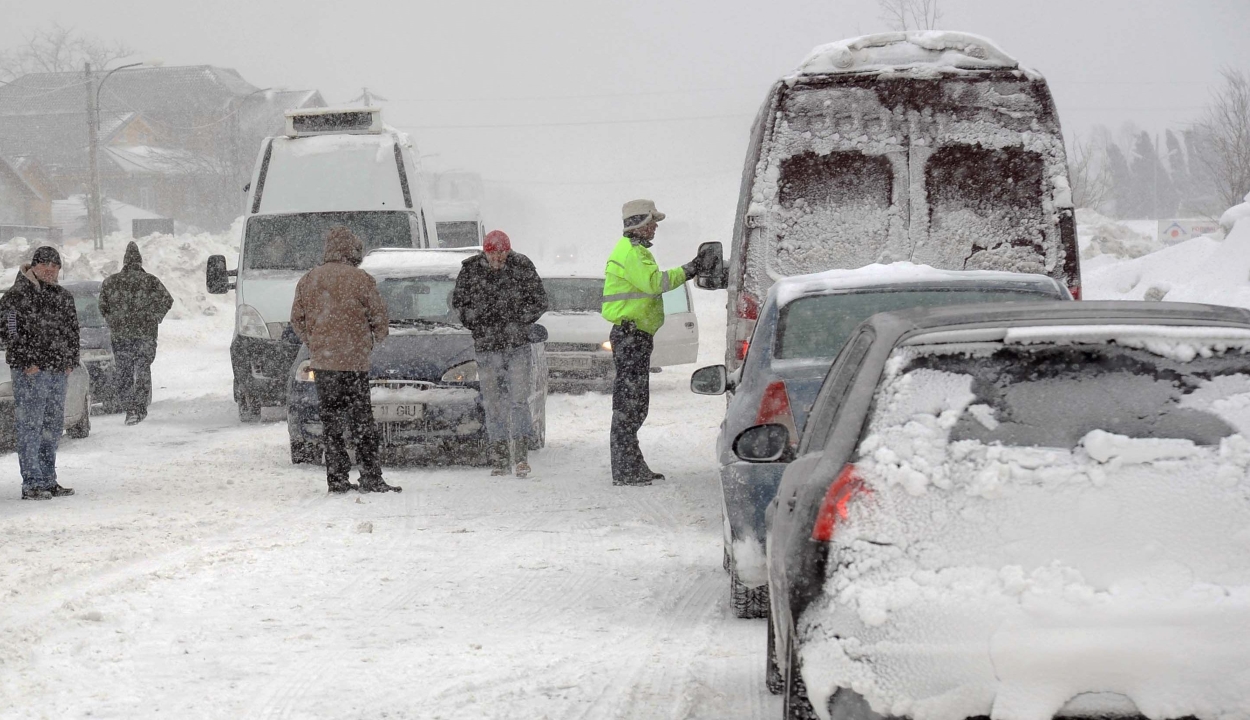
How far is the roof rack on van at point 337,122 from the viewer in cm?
1631

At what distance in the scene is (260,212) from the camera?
15.5 meters

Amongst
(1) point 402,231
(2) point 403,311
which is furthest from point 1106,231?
(2) point 403,311

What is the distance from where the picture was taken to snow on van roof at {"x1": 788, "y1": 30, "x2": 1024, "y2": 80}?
870 cm

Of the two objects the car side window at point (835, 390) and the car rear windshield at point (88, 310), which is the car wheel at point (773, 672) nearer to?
the car side window at point (835, 390)

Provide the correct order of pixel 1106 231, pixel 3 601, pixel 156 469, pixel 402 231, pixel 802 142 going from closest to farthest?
pixel 3 601, pixel 802 142, pixel 156 469, pixel 402 231, pixel 1106 231

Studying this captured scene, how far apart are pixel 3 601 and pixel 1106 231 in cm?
4094

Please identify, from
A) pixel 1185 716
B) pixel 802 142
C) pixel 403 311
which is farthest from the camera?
pixel 403 311

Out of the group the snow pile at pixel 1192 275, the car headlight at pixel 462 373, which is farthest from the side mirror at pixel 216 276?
the snow pile at pixel 1192 275

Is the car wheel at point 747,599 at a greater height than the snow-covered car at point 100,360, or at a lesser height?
lesser

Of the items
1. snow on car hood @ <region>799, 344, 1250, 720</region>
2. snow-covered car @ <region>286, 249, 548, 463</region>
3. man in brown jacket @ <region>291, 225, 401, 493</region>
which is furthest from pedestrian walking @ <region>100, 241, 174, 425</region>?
snow on car hood @ <region>799, 344, 1250, 720</region>

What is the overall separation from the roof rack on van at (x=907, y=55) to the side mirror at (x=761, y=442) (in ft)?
13.3

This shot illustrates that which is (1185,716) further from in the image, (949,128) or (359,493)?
(359,493)

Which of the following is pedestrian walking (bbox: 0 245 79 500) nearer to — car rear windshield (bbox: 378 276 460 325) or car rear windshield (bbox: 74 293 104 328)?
car rear windshield (bbox: 378 276 460 325)

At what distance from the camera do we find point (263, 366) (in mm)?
14344
